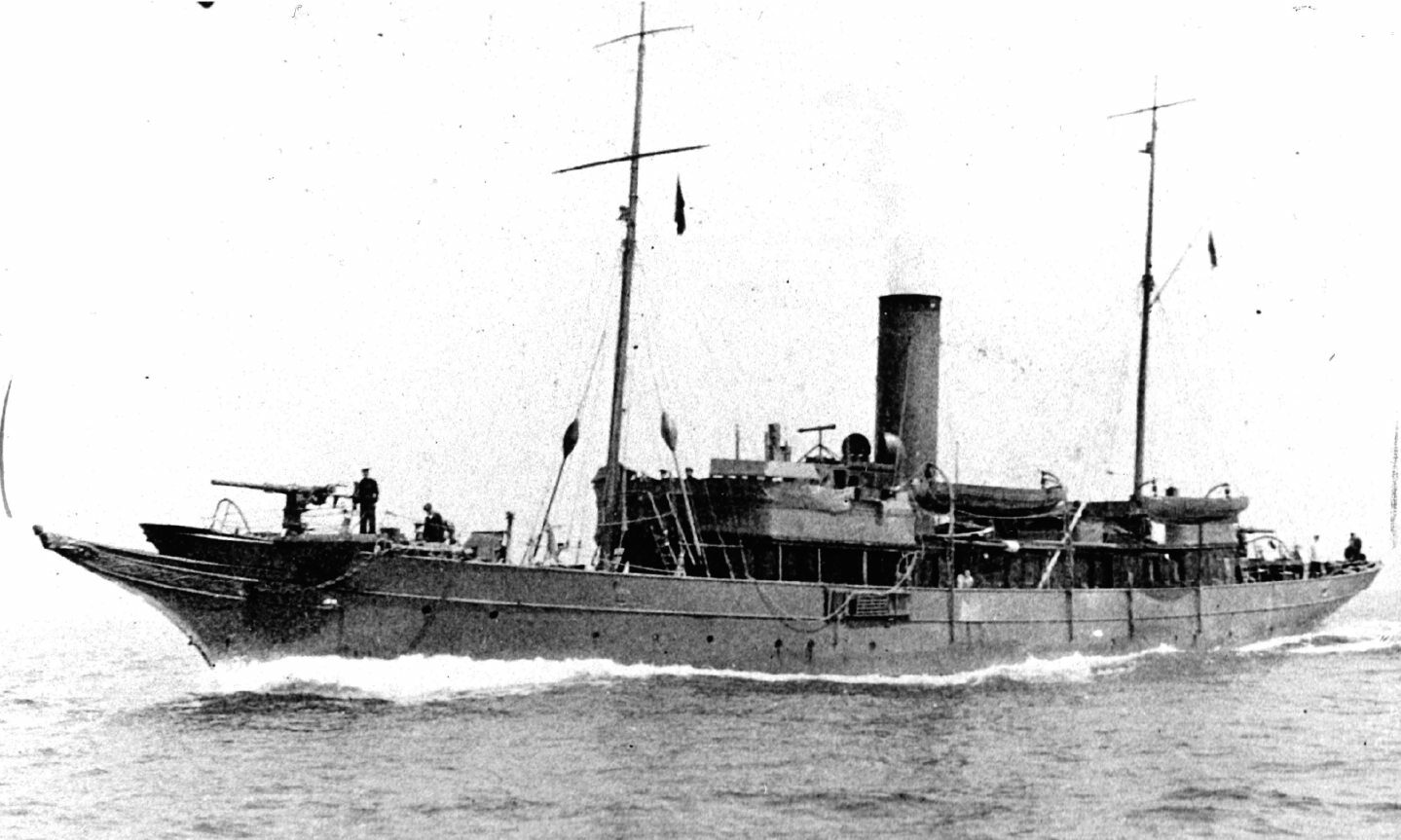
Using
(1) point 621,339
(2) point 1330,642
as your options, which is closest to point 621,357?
(1) point 621,339

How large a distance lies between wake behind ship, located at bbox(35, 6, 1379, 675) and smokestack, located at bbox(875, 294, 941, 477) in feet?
0.14

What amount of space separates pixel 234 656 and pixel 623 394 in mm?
7817

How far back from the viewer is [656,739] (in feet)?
52.9

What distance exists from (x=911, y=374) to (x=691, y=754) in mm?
13726

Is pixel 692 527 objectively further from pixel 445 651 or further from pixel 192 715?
pixel 192 715

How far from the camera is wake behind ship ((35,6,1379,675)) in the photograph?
63.8ft

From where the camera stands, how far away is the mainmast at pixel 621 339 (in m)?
22.8

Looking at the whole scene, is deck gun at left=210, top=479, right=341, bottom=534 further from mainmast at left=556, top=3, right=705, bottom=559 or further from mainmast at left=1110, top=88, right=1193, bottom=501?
mainmast at left=1110, top=88, right=1193, bottom=501

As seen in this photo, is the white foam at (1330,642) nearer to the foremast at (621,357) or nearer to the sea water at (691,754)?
the sea water at (691,754)

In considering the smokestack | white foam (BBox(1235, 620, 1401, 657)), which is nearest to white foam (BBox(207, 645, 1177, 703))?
→ the smokestack

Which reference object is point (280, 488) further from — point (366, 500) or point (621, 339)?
point (621, 339)

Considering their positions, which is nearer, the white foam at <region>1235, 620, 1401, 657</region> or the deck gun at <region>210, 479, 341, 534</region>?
the deck gun at <region>210, 479, 341, 534</region>

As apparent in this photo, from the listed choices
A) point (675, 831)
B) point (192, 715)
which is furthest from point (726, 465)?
point (675, 831)

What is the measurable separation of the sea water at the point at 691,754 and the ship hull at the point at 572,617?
1.16 feet
